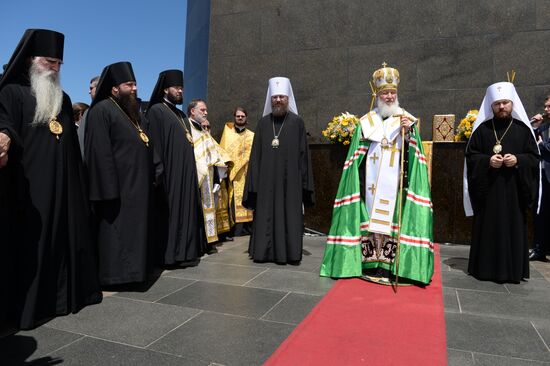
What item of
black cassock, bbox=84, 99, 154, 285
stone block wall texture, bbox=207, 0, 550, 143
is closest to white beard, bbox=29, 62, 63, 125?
black cassock, bbox=84, 99, 154, 285

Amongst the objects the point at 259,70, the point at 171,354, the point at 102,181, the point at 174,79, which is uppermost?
the point at 259,70

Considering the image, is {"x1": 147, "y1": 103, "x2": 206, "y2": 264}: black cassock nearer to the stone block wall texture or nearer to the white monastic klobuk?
the white monastic klobuk

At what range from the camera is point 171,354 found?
271 centimetres

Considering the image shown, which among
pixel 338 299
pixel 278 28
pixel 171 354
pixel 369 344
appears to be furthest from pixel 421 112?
Result: pixel 171 354

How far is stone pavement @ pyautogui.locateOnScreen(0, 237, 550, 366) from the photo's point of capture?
107 inches

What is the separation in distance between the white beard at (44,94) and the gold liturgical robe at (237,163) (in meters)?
4.47

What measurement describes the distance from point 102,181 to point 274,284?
1.98 meters

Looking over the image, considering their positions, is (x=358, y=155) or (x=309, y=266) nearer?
(x=358, y=155)

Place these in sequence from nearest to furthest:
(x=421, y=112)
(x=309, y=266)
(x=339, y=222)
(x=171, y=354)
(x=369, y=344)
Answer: (x=171, y=354) < (x=369, y=344) < (x=339, y=222) < (x=309, y=266) < (x=421, y=112)

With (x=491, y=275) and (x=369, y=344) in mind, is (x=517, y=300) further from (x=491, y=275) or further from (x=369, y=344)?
(x=369, y=344)

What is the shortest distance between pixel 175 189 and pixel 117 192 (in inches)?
53.8

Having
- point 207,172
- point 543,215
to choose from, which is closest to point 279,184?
point 207,172

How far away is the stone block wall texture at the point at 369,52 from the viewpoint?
7633mm

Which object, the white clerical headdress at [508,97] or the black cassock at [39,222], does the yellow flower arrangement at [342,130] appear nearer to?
the white clerical headdress at [508,97]
